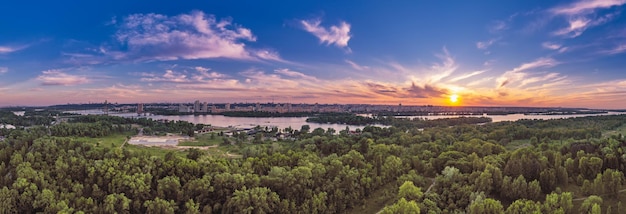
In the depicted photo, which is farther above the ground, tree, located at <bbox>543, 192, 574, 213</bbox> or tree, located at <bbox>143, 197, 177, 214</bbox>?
tree, located at <bbox>543, 192, 574, 213</bbox>

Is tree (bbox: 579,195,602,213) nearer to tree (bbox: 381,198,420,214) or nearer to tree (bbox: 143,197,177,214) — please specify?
tree (bbox: 381,198,420,214)

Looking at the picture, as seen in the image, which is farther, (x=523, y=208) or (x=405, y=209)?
(x=405, y=209)

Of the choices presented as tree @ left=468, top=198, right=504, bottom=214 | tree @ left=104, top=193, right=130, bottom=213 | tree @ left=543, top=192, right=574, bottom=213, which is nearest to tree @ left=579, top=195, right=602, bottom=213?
tree @ left=543, top=192, right=574, bottom=213

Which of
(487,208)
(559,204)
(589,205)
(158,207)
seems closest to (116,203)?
(158,207)

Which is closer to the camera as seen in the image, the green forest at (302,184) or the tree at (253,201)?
the green forest at (302,184)

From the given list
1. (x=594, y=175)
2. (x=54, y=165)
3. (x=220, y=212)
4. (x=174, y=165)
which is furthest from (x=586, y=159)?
(x=54, y=165)

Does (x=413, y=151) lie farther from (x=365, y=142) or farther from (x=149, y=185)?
(x=149, y=185)

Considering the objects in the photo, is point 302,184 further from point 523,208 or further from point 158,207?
point 523,208

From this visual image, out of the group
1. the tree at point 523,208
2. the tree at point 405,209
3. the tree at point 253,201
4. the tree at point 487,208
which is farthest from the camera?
the tree at point 253,201

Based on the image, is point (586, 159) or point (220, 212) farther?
point (586, 159)

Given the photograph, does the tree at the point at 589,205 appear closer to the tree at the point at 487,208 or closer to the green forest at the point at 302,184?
the green forest at the point at 302,184

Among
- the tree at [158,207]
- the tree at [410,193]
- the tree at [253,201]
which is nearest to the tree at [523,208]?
the tree at [410,193]
